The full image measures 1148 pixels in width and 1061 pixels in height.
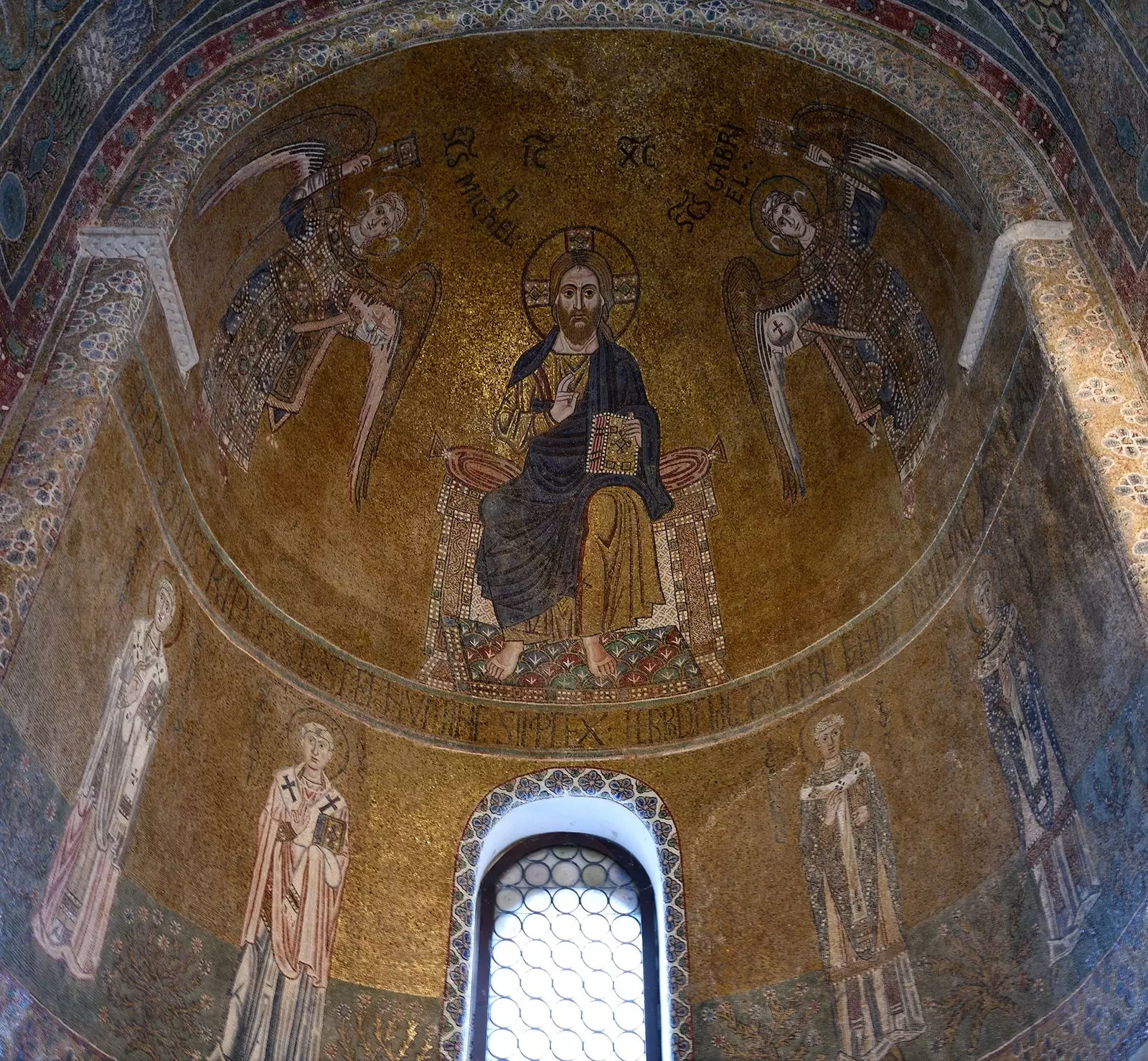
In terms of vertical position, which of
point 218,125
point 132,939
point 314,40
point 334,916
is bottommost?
point 132,939

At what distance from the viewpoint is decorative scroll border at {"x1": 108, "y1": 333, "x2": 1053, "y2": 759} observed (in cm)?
909

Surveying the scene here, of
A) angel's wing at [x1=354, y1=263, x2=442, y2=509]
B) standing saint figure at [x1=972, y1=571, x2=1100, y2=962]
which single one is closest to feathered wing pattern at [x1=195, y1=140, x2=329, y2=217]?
angel's wing at [x1=354, y1=263, x2=442, y2=509]

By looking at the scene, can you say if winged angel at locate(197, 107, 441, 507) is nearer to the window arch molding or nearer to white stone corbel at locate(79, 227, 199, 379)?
white stone corbel at locate(79, 227, 199, 379)

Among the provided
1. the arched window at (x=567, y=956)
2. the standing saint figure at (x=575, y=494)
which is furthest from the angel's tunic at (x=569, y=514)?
the arched window at (x=567, y=956)

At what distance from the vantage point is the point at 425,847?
32.3ft

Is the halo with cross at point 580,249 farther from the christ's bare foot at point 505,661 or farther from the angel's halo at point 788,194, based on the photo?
the christ's bare foot at point 505,661

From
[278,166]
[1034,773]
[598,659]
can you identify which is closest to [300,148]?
[278,166]

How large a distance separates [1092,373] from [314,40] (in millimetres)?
5503

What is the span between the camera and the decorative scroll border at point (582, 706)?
9.09 m

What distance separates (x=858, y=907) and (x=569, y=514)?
384cm

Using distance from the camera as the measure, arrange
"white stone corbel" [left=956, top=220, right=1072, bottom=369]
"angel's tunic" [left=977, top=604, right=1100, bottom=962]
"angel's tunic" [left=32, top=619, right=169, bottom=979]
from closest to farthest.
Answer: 1. "angel's tunic" [left=32, top=619, right=169, bottom=979]
2. "angel's tunic" [left=977, top=604, right=1100, bottom=962]
3. "white stone corbel" [left=956, top=220, right=1072, bottom=369]

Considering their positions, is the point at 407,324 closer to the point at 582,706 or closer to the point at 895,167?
the point at 582,706

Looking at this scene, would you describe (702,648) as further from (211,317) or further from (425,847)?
(211,317)

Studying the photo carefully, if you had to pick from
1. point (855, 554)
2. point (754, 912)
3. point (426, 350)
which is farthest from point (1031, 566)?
point (426, 350)
